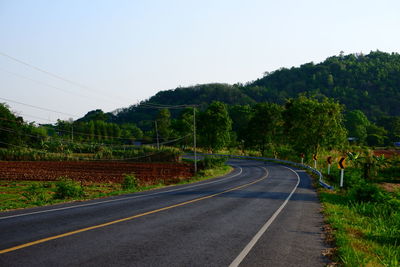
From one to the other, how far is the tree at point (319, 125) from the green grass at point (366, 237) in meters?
35.1

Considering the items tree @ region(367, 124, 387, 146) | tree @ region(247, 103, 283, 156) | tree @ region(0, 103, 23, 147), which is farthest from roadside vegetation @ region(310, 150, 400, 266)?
tree @ region(367, 124, 387, 146)

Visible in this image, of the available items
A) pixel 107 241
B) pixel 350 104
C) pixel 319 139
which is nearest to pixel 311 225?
pixel 107 241

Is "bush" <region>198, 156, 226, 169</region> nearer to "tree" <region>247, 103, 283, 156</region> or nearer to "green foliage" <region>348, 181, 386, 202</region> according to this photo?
"tree" <region>247, 103, 283, 156</region>

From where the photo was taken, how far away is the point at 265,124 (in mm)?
64000

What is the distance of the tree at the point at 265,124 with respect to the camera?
6375 centimetres

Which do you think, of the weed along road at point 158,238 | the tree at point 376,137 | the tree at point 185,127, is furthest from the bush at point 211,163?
the tree at point 376,137

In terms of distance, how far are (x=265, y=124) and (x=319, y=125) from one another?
17.4 meters

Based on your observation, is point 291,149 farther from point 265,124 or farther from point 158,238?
point 158,238

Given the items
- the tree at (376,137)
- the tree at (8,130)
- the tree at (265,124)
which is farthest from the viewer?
the tree at (376,137)

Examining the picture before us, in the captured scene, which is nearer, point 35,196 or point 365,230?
point 365,230

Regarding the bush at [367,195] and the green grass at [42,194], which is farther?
the bush at [367,195]

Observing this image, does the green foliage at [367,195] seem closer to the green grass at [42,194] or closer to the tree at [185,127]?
the green grass at [42,194]

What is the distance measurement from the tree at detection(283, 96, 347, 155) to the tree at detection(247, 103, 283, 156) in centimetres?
1321

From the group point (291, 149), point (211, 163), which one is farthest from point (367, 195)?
Answer: point (291, 149)
